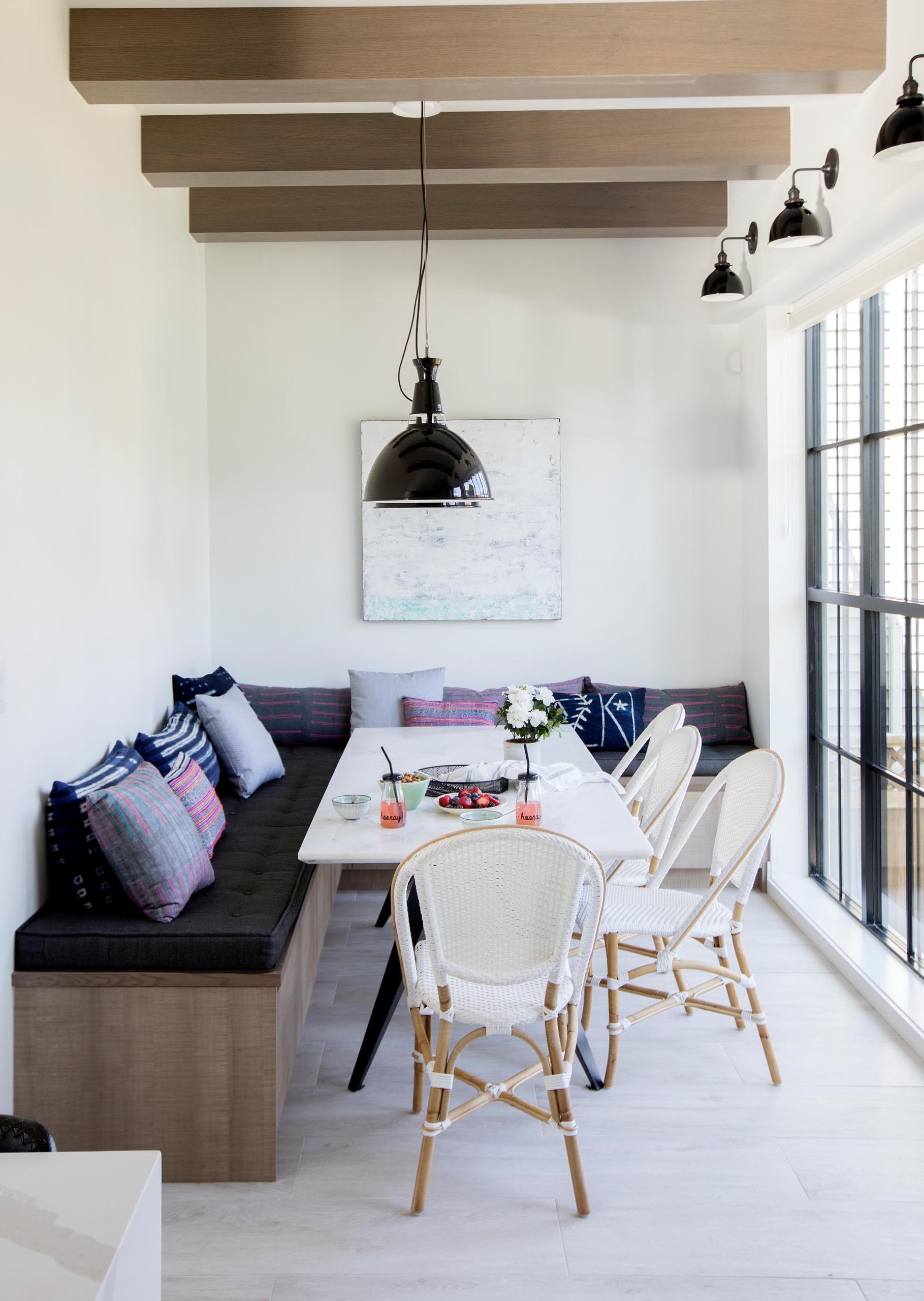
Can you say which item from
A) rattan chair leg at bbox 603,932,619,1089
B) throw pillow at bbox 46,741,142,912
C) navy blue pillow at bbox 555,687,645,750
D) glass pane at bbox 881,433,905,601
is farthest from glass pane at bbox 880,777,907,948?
throw pillow at bbox 46,741,142,912

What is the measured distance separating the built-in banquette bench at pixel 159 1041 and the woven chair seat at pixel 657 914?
1027mm

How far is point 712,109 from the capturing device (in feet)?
12.5

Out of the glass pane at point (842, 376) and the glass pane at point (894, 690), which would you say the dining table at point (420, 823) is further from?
the glass pane at point (842, 376)

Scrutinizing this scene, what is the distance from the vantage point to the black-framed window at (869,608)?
11.8ft

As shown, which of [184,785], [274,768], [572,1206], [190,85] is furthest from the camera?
[274,768]

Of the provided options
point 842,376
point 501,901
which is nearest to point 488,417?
point 842,376

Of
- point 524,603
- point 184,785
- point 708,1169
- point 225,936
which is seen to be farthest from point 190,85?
point 708,1169

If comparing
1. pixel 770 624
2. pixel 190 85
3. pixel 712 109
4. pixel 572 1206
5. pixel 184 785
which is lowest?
pixel 572 1206

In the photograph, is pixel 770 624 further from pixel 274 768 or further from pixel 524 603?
pixel 274 768

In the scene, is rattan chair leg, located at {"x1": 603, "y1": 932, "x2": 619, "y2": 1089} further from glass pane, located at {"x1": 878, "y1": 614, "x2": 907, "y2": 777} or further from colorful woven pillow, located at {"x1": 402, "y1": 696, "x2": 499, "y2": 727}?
colorful woven pillow, located at {"x1": 402, "y1": 696, "x2": 499, "y2": 727}

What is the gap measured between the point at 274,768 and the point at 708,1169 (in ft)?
8.43

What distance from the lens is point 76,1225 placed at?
3.79ft

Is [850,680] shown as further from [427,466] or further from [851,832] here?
[427,466]

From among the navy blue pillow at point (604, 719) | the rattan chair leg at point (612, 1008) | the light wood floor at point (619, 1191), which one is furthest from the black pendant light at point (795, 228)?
the light wood floor at point (619, 1191)
